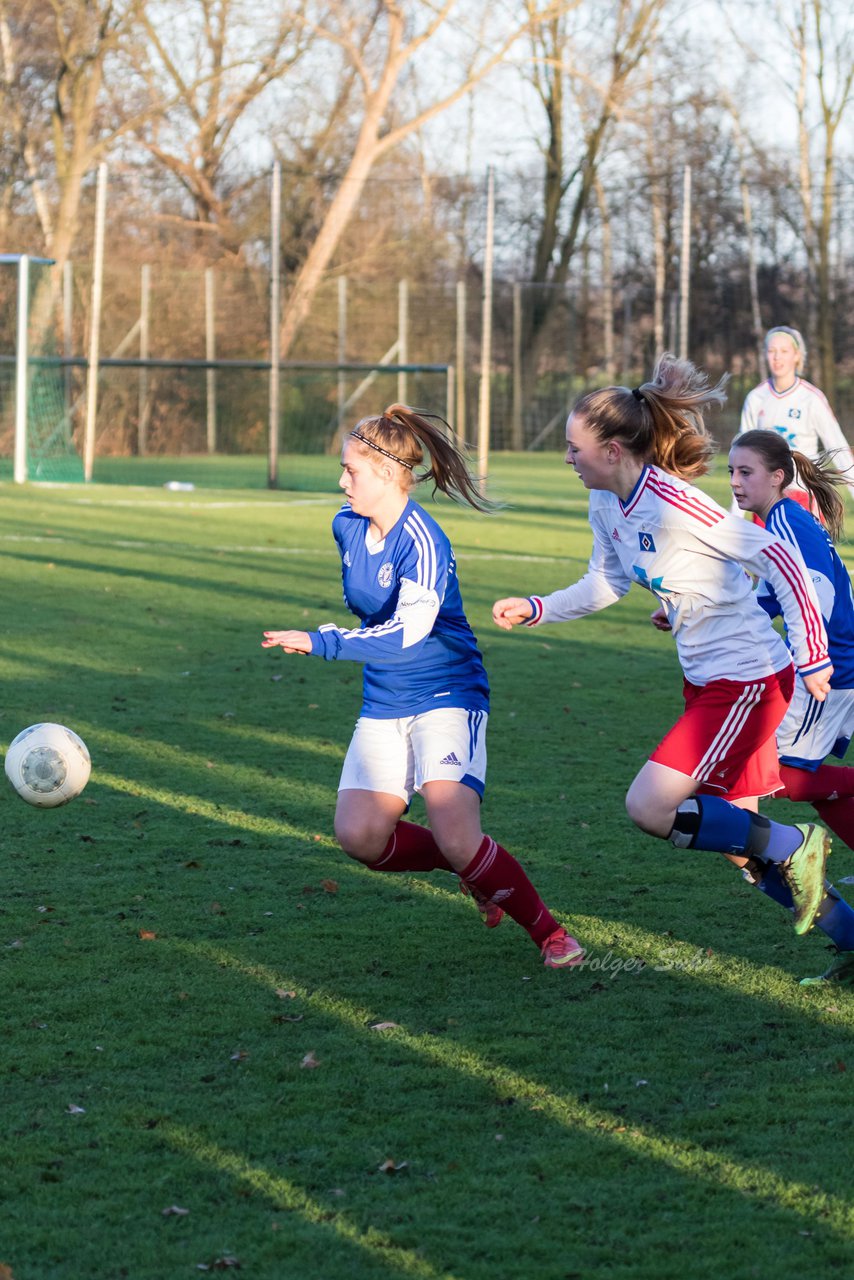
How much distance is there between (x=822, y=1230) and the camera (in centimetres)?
284

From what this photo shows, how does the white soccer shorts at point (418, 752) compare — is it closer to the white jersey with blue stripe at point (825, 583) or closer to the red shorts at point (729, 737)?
the red shorts at point (729, 737)

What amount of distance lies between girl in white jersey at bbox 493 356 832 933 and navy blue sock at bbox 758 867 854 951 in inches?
2.4

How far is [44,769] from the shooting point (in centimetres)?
504

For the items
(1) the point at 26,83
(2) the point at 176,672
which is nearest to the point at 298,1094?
(2) the point at 176,672

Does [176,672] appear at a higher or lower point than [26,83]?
lower

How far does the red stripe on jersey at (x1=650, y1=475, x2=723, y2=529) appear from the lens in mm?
4176

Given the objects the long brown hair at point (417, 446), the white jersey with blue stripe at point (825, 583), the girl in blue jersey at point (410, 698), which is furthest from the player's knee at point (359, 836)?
the white jersey with blue stripe at point (825, 583)

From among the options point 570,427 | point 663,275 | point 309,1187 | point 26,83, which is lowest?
point 309,1187

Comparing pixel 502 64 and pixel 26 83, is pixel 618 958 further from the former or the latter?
pixel 26 83

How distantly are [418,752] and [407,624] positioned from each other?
1.21 feet

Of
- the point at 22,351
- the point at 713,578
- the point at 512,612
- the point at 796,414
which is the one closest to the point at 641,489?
the point at 713,578

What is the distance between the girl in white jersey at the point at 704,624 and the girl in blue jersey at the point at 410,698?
44 cm

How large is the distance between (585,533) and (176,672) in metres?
8.81

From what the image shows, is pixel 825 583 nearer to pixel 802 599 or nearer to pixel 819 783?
A: pixel 802 599
